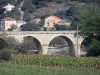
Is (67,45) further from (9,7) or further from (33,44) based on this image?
(9,7)

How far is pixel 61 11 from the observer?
87812mm

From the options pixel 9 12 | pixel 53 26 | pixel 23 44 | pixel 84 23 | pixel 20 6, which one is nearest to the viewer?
pixel 84 23

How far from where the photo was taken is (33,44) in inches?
2063

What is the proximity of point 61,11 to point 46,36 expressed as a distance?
129 ft

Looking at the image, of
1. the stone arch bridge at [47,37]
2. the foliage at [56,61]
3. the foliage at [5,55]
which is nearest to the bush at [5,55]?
the foliage at [5,55]

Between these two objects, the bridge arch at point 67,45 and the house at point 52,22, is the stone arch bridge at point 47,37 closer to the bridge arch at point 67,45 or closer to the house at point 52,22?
the bridge arch at point 67,45

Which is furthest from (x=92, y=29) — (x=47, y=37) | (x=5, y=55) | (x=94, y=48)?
(x=47, y=37)

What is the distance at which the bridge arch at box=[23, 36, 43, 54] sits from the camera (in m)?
48.8

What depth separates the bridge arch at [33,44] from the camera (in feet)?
160

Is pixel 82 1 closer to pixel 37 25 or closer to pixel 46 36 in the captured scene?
pixel 37 25

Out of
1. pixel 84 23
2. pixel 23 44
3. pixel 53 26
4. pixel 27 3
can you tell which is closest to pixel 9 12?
pixel 27 3

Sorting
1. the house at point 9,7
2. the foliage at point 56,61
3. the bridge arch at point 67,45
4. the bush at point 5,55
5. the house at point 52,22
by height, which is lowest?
the foliage at point 56,61

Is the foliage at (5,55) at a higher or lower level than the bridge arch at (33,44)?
lower

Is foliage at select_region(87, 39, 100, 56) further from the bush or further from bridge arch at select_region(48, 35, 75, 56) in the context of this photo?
bridge arch at select_region(48, 35, 75, 56)
